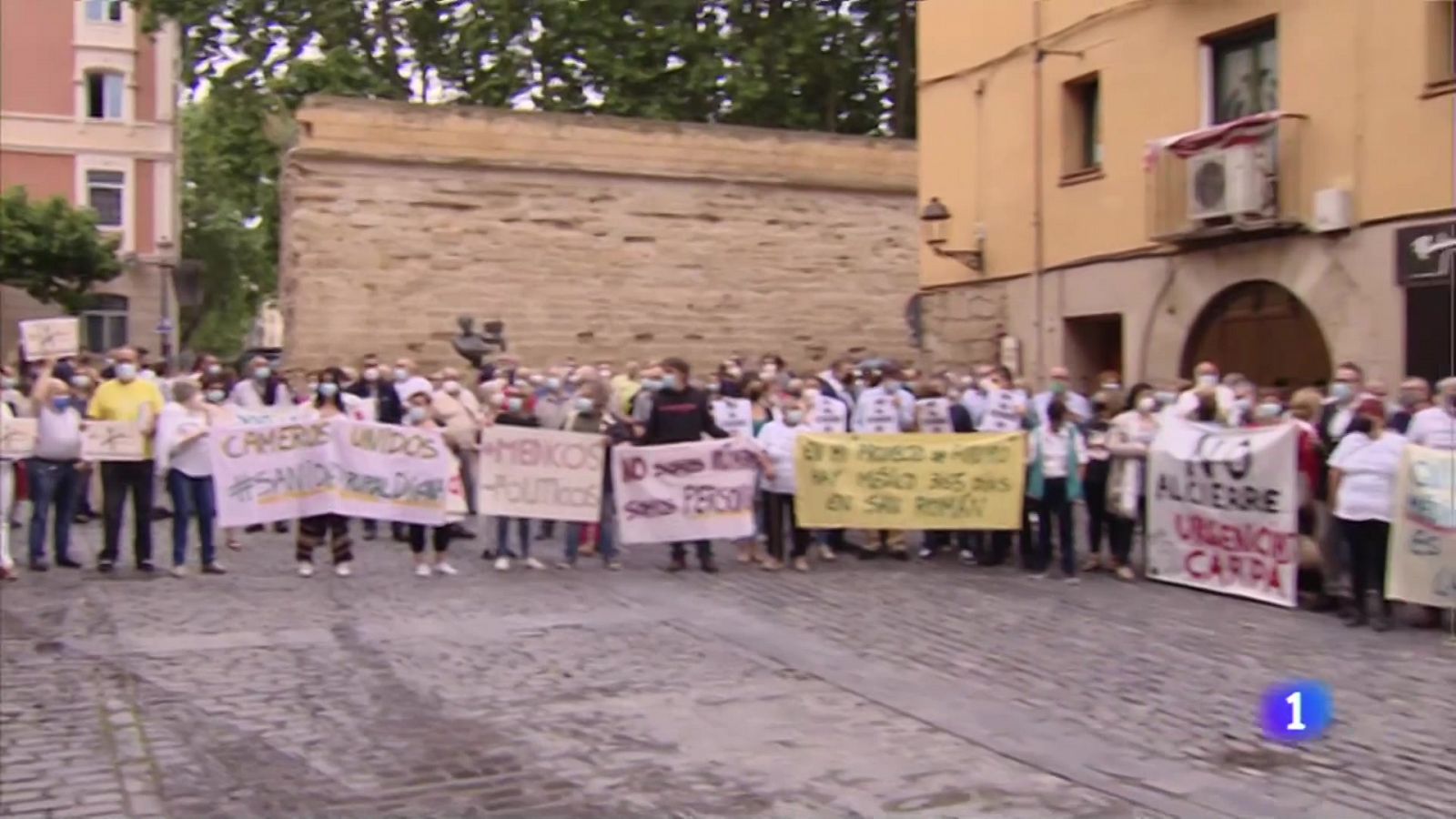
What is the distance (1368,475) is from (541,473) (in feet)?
22.4

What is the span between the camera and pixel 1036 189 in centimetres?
2098

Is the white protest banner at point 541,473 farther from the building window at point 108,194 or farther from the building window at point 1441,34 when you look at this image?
the building window at point 108,194

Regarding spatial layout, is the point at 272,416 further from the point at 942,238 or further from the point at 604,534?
the point at 942,238

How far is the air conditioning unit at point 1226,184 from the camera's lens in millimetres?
16625

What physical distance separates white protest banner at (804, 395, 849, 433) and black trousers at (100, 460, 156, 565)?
598cm

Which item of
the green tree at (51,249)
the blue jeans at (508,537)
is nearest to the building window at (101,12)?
the green tree at (51,249)

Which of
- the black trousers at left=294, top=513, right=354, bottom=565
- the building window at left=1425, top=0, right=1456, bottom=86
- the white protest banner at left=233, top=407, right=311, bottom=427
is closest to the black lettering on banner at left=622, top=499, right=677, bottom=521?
the black trousers at left=294, top=513, right=354, bottom=565

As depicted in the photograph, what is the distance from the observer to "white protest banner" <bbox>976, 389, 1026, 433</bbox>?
14086 mm

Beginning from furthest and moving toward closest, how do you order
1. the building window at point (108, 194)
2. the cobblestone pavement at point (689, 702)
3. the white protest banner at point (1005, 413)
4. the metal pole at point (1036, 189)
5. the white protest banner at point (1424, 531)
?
the building window at point (108, 194) < the metal pole at point (1036, 189) < the white protest banner at point (1005, 413) < the white protest banner at point (1424, 531) < the cobblestone pavement at point (689, 702)

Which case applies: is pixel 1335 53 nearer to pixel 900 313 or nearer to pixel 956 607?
pixel 956 607

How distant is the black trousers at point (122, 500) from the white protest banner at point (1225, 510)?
8.62 m

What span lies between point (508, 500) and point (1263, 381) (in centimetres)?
953

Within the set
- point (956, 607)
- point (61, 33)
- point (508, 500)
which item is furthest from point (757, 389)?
point (61, 33)

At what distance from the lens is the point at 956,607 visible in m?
11.3
